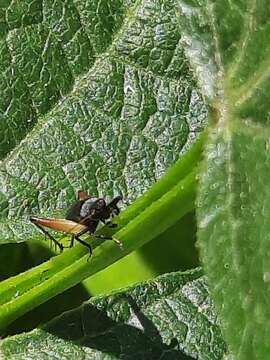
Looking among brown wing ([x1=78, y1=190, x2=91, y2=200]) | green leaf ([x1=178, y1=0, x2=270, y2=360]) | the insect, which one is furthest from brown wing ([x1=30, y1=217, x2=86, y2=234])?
green leaf ([x1=178, y1=0, x2=270, y2=360])

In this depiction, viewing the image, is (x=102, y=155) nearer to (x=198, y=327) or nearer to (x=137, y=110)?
(x=137, y=110)

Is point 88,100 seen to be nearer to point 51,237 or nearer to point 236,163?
point 51,237

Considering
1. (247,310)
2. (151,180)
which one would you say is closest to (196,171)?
(247,310)

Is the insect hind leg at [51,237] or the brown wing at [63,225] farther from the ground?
the brown wing at [63,225]

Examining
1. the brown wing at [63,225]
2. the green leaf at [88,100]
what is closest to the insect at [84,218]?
the brown wing at [63,225]

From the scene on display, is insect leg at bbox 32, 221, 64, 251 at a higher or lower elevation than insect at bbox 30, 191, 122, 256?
lower

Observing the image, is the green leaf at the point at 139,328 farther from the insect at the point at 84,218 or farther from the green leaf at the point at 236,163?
the green leaf at the point at 236,163

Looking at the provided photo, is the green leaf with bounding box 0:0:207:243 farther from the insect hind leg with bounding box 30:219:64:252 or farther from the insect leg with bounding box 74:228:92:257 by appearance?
the insect leg with bounding box 74:228:92:257
